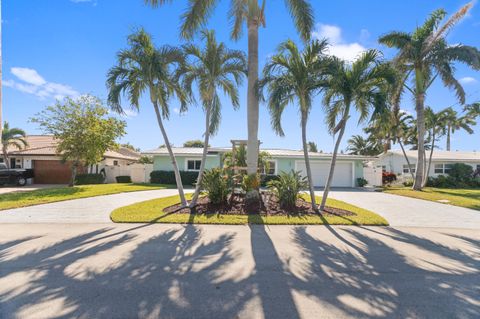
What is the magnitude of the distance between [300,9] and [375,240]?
8.13 m

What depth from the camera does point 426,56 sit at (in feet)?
53.8

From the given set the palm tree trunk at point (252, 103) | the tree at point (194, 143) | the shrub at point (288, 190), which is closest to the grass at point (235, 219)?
the shrub at point (288, 190)

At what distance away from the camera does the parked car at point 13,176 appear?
57.0 feet

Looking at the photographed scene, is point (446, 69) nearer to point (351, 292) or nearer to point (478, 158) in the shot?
point (478, 158)

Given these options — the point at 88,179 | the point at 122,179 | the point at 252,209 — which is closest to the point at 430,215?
the point at 252,209

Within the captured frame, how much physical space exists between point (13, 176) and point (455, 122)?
36.9 metres

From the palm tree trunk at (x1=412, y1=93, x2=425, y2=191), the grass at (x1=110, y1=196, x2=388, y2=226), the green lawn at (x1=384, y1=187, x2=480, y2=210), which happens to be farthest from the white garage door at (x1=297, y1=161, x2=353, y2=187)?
the grass at (x1=110, y1=196, x2=388, y2=226)

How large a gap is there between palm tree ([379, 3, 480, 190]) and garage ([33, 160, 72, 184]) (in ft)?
86.3

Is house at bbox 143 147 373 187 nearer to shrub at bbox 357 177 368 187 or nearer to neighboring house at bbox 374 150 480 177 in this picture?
shrub at bbox 357 177 368 187

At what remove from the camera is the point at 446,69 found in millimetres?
16109

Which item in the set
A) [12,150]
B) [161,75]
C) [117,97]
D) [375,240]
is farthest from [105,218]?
[12,150]

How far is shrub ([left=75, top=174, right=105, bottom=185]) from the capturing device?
64.7 feet

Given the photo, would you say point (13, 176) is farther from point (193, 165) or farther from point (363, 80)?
point (363, 80)

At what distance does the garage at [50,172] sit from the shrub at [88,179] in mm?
1730
